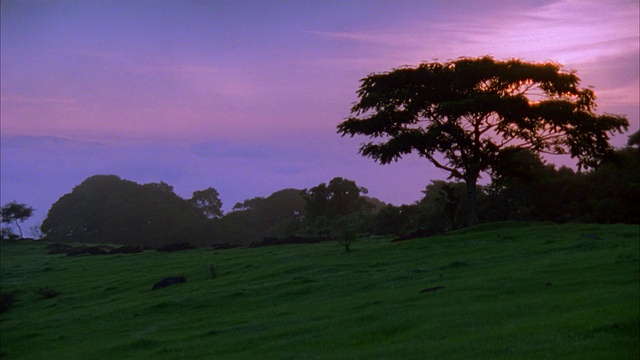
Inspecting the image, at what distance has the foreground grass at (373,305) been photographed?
493 inches

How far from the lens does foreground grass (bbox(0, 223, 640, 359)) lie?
41.1 feet

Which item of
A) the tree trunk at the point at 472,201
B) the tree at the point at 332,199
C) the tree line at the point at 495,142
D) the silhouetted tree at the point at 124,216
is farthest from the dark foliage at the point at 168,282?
the silhouetted tree at the point at 124,216

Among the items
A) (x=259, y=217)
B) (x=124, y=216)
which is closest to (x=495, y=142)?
(x=259, y=217)

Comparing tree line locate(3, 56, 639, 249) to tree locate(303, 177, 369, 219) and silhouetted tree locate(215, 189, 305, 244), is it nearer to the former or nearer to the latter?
tree locate(303, 177, 369, 219)

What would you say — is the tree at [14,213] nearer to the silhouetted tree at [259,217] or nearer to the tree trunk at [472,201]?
the silhouetted tree at [259,217]

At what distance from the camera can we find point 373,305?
61.6ft

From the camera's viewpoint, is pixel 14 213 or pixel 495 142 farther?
pixel 14 213

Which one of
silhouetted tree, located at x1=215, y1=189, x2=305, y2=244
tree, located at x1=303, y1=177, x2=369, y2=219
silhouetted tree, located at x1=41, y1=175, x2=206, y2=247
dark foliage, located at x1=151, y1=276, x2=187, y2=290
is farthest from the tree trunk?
silhouetted tree, located at x1=41, y1=175, x2=206, y2=247

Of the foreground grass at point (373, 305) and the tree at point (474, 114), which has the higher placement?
the tree at point (474, 114)

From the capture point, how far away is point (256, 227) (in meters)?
97.7

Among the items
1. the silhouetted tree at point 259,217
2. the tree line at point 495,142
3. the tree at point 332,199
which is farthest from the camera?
the silhouetted tree at point 259,217

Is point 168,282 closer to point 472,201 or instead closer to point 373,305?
point 373,305

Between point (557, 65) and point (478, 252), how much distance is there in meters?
19.4

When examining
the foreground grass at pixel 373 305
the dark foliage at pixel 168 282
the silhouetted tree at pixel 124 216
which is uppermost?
the silhouetted tree at pixel 124 216
